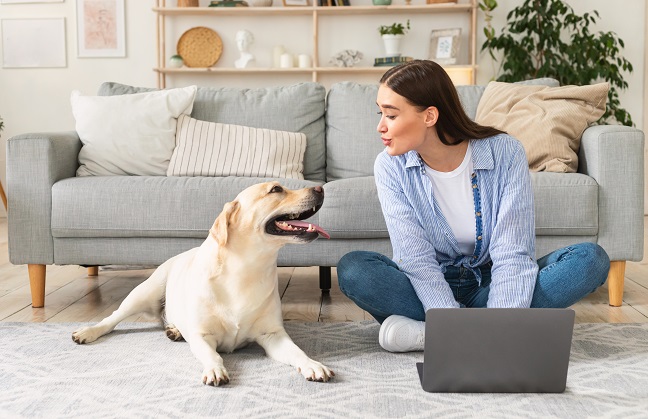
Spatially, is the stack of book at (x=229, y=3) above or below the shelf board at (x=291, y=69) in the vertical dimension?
above

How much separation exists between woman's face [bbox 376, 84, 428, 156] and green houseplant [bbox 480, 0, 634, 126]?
3.53 metres

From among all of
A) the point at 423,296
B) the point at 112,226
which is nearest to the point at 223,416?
the point at 423,296

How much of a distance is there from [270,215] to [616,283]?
4.91 feet

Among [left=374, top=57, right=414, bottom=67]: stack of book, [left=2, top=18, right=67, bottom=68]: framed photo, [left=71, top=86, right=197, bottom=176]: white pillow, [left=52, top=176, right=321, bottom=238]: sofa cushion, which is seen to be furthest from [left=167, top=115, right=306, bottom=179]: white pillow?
[left=2, top=18, right=67, bottom=68]: framed photo

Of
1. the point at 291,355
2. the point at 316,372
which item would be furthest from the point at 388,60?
the point at 316,372

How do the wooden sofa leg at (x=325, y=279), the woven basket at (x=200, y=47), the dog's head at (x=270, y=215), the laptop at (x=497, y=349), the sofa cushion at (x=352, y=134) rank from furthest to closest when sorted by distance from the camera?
the woven basket at (x=200, y=47) → the sofa cushion at (x=352, y=134) → the wooden sofa leg at (x=325, y=279) → the dog's head at (x=270, y=215) → the laptop at (x=497, y=349)

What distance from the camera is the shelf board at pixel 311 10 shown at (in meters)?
5.40

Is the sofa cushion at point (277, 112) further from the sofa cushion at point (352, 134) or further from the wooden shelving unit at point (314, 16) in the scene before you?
the wooden shelving unit at point (314, 16)

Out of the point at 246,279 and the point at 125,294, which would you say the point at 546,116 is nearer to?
the point at 246,279

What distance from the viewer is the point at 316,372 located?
1.86m

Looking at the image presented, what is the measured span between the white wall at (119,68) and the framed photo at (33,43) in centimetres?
5

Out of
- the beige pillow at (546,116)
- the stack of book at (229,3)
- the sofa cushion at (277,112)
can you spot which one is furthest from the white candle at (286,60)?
the beige pillow at (546,116)

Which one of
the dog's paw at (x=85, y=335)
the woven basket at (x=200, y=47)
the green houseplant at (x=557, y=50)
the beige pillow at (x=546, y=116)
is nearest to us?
the dog's paw at (x=85, y=335)

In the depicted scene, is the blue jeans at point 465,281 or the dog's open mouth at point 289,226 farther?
the blue jeans at point 465,281
